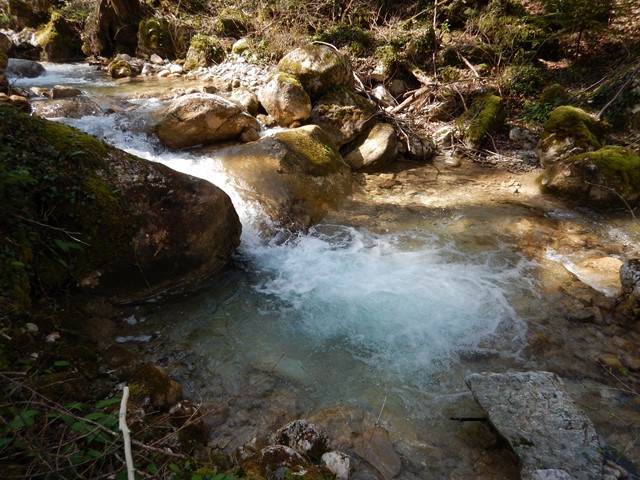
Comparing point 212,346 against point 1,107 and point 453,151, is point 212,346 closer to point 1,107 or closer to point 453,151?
point 1,107

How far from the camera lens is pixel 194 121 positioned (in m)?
6.35

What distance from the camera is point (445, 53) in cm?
1043

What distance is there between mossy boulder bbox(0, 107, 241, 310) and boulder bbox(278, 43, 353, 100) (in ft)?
14.1

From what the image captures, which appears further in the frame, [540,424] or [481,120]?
[481,120]

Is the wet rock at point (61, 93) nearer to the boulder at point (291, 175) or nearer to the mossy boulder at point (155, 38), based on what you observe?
the boulder at point (291, 175)

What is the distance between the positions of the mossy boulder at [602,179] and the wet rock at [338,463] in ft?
20.1

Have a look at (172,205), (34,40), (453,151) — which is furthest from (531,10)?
(34,40)

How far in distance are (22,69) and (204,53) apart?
194 inches

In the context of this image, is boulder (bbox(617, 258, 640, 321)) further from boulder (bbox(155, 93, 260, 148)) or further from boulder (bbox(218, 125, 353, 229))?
boulder (bbox(155, 93, 260, 148))

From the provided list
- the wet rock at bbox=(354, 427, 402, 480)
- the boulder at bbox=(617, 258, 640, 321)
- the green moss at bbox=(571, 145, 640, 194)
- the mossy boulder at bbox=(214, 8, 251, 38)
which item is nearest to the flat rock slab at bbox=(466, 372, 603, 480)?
the wet rock at bbox=(354, 427, 402, 480)

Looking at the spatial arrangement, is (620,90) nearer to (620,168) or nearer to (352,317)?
(620,168)

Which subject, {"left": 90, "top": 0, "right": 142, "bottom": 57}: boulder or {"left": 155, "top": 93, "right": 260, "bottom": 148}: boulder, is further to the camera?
{"left": 90, "top": 0, "right": 142, "bottom": 57}: boulder

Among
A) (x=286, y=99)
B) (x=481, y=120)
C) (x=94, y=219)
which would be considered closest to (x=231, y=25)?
(x=286, y=99)

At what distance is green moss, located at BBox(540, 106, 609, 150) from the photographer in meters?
7.12
